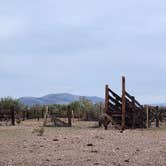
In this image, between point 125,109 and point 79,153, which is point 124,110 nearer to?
point 125,109

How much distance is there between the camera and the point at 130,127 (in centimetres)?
3253

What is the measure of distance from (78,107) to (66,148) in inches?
1608

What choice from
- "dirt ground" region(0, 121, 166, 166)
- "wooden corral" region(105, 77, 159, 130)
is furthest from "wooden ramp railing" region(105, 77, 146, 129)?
"dirt ground" region(0, 121, 166, 166)

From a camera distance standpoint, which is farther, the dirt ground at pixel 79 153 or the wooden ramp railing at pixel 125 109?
the wooden ramp railing at pixel 125 109

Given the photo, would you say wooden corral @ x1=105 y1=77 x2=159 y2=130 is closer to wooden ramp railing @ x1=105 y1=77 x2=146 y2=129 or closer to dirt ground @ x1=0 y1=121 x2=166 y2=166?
wooden ramp railing @ x1=105 y1=77 x2=146 y2=129

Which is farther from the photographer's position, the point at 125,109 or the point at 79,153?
the point at 125,109

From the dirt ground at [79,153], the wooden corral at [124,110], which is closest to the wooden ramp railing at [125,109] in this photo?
the wooden corral at [124,110]

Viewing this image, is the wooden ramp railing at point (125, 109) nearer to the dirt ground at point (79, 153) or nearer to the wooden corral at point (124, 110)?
the wooden corral at point (124, 110)

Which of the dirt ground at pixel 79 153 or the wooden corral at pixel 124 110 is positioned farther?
the wooden corral at pixel 124 110

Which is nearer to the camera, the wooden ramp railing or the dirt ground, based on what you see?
the dirt ground

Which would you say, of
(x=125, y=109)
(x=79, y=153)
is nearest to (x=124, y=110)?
(x=125, y=109)

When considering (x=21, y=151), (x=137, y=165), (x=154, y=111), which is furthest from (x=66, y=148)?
(x=154, y=111)

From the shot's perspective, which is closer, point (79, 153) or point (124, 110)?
point (79, 153)

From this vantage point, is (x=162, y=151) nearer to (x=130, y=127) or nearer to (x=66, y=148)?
(x=66, y=148)
